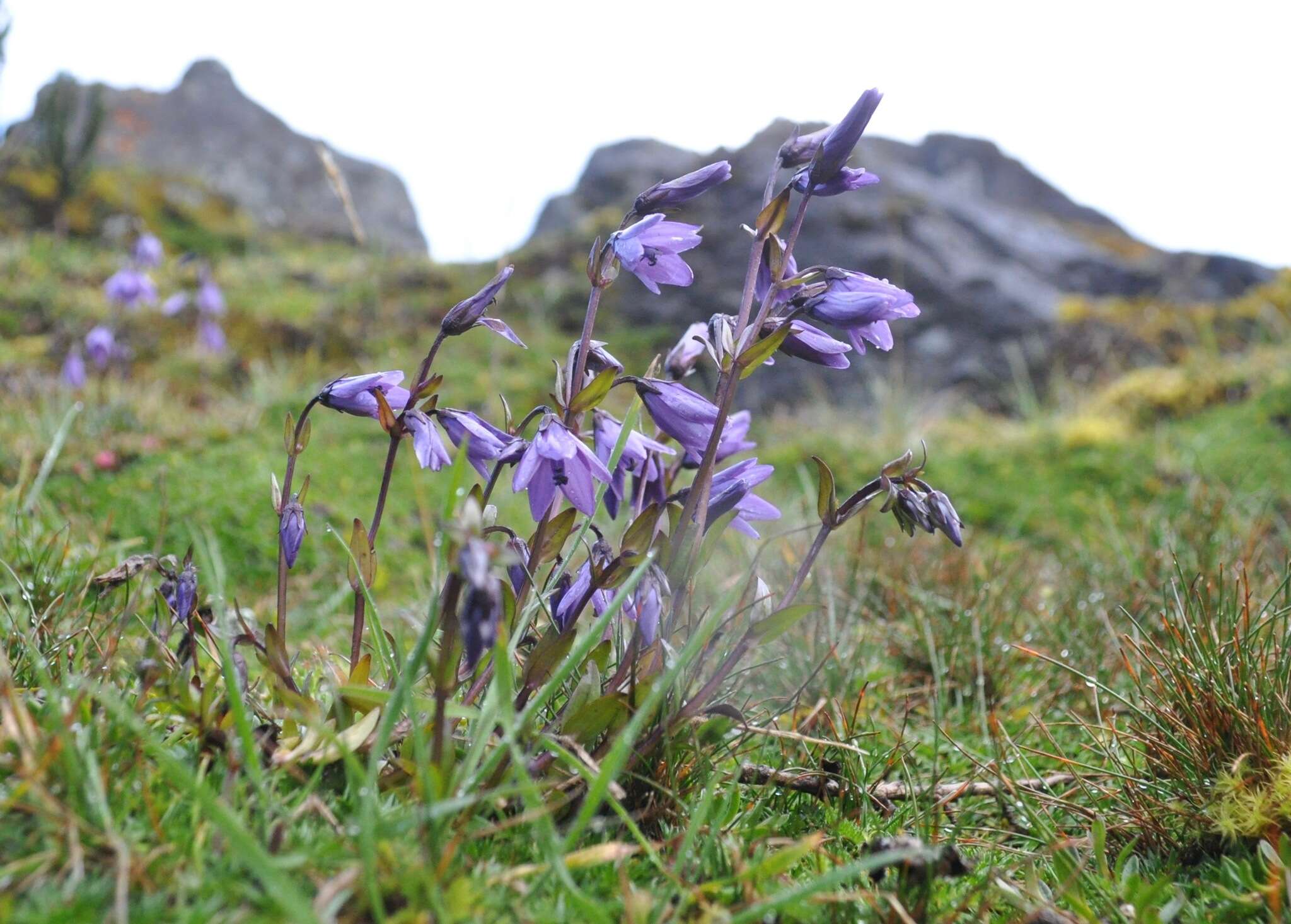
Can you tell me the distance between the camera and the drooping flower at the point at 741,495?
165 centimetres

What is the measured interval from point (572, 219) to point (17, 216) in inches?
509

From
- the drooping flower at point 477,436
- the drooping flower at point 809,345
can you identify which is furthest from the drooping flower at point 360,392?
the drooping flower at point 809,345

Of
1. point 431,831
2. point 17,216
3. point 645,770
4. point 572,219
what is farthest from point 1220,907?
point 572,219

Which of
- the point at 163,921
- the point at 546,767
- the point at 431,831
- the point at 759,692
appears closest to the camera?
the point at 163,921

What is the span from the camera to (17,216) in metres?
16.9

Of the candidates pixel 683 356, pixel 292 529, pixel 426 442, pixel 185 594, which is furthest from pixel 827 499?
pixel 185 594

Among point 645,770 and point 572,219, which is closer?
point 645,770

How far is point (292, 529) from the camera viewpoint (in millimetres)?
1604

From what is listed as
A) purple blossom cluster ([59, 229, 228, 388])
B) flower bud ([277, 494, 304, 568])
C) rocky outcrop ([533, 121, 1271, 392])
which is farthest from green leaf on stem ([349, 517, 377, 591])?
rocky outcrop ([533, 121, 1271, 392])

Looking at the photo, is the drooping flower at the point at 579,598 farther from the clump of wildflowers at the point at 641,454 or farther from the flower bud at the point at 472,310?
the flower bud at the point at 472,310

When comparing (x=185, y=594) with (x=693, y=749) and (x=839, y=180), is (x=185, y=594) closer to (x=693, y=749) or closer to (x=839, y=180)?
(x=693, y=749)

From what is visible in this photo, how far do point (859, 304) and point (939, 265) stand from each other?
37.4 feet

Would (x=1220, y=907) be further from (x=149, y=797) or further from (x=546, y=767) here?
(x=149, y=797)

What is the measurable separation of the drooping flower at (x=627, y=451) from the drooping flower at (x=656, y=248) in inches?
10.9
